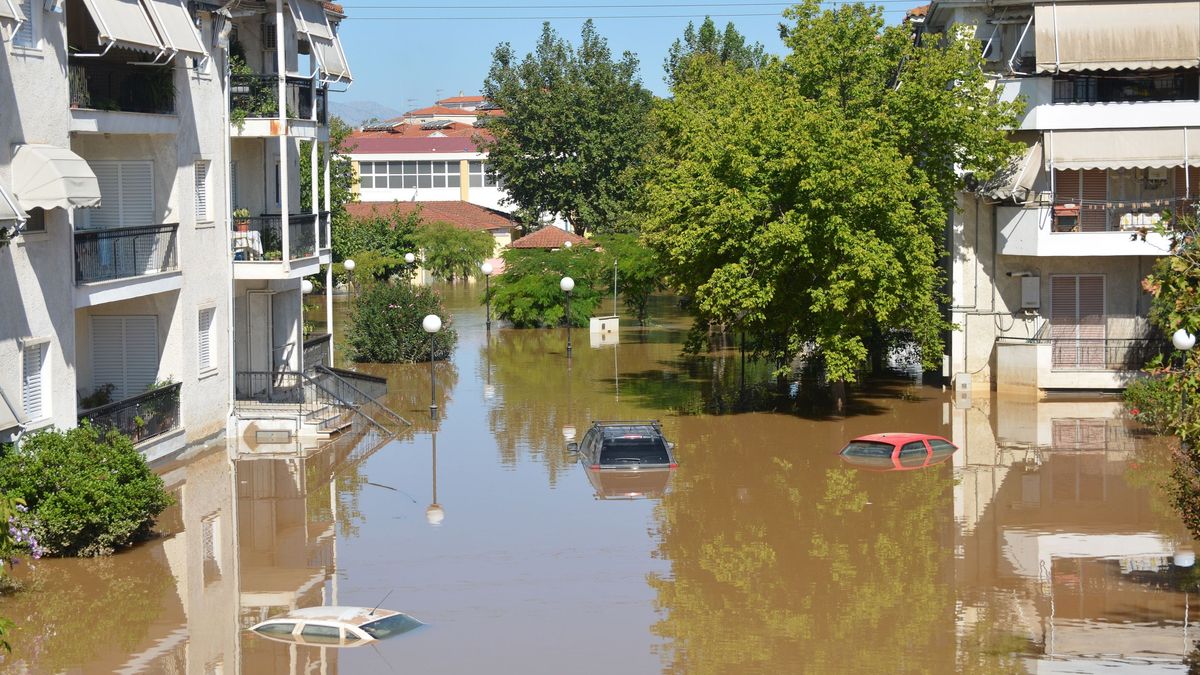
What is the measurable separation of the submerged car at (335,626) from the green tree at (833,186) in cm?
1634

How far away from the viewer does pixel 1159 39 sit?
3656 centimetres

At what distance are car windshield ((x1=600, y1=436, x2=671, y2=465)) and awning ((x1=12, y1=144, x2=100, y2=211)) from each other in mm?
10716

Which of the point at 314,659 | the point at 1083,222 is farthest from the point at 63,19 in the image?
the point at 1083,222

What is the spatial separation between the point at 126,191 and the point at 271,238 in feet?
13.7

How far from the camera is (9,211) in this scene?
2131 centimetres

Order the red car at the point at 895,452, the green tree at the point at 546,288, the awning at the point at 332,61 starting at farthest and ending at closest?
1. the green tree at the point at 546,288
2. the awning at the point at 332,61
3. the red car at the point at 895,452

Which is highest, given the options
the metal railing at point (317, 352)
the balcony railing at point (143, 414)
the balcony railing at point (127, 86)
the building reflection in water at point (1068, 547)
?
the balcony railing at point (127, 86)

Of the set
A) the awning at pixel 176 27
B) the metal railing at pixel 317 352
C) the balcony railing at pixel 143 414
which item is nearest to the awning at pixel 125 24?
the awning at pixel 176 27

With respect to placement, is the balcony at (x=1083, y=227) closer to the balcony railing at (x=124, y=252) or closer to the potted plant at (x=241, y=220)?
the potted plant at (x=241, y=220)

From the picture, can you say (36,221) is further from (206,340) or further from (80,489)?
(206,340)

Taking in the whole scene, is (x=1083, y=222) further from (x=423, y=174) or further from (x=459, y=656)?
(x=423, y=174)

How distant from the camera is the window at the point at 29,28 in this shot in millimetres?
24172

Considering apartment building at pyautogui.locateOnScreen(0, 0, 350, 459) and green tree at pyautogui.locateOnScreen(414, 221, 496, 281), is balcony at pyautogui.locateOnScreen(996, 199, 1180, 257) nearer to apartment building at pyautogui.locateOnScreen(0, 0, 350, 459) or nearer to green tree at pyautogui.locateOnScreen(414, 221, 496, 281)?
apartment building at pyautogui.locateOnScreen(0, 0, 350, 459)

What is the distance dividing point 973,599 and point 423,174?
75.7 meters
